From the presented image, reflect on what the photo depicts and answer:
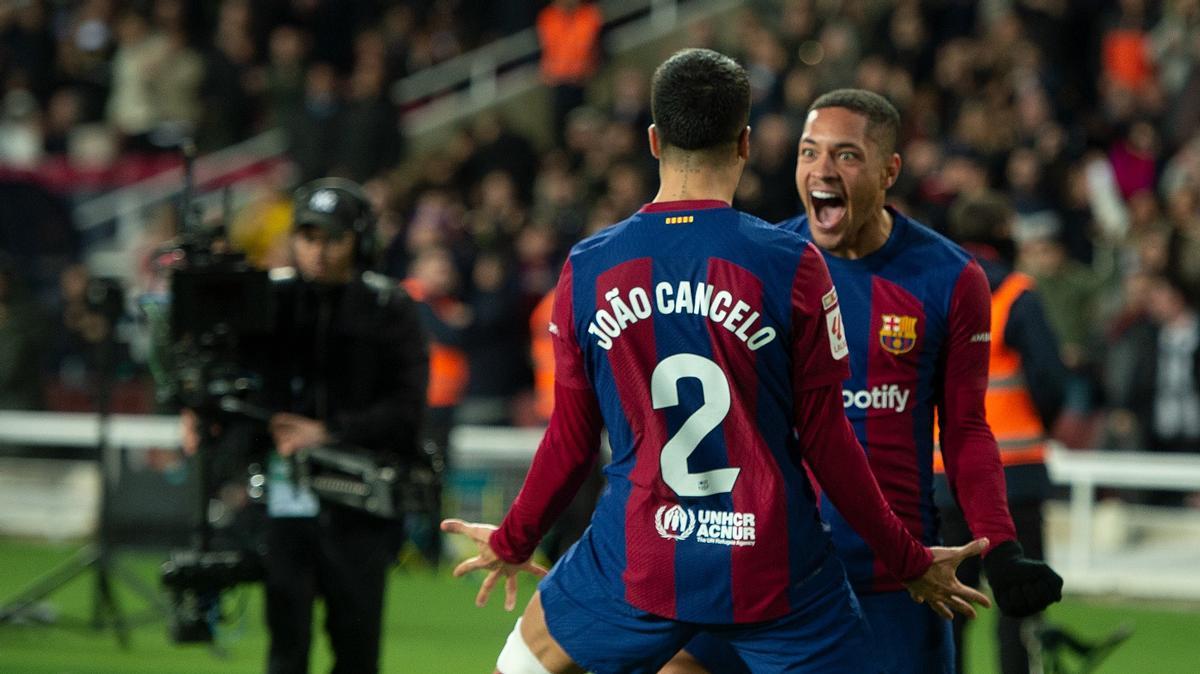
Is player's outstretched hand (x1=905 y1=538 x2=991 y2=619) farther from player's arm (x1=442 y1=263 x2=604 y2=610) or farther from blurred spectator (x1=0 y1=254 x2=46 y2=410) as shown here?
blurred spectator (x1=0 y1=254 x2=46 y2=410)

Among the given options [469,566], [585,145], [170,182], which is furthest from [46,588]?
[170,182]

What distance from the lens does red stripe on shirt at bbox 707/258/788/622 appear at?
4148 millimetres

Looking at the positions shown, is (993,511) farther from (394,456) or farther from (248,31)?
(248,31)

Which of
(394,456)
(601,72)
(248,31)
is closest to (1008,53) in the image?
(601,72)

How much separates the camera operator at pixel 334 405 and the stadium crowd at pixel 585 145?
5.99 metres

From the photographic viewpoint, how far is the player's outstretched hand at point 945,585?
446 cm

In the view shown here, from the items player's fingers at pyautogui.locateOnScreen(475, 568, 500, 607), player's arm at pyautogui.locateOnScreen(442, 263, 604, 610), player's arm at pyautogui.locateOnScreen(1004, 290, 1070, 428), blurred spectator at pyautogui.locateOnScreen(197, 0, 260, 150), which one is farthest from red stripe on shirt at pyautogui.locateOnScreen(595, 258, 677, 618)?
blurred spectator at pyautogui.locateOnScreen(197, 0, 260, 150)

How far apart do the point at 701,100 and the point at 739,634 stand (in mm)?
1205

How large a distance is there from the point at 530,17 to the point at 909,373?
15.1 m

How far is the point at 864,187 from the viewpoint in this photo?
17.7 ft

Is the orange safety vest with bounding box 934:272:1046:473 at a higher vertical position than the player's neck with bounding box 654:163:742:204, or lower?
lower

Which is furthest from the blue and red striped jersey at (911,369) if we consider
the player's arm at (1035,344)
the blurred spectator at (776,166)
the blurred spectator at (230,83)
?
the blurred spectator at (230,83)

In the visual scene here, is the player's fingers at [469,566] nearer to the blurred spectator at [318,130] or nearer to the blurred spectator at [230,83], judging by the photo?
the blurred spectator at [318,130]

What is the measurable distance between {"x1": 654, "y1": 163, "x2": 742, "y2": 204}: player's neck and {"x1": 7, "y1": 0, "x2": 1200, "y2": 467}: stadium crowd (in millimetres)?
7764
